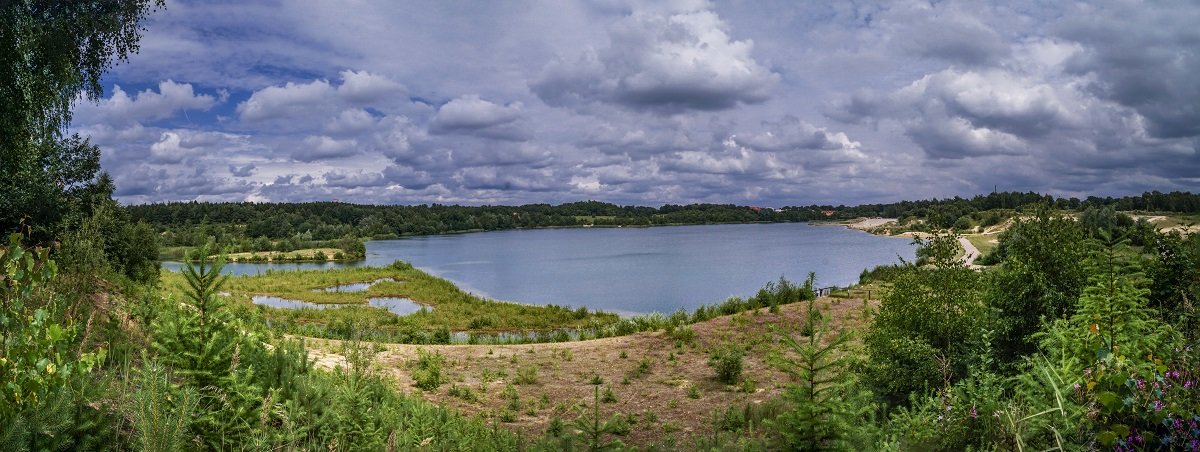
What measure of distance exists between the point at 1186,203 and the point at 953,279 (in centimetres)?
7448

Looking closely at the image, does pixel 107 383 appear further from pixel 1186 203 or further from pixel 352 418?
pixel 1186 203

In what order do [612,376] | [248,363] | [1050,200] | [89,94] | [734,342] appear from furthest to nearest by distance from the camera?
1. [734,342]
2. [612,376]
3. [89,94]
4. [1050,200]
5. [248,363]

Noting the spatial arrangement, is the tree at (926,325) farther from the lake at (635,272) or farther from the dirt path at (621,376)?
the lake at (635,272)

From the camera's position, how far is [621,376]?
700 inches

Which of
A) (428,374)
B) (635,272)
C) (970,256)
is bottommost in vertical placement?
(635,272)

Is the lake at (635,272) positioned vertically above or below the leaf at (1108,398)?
below

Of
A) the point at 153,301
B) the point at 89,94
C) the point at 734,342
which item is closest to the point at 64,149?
the point at 89,94

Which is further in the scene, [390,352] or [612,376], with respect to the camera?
[390,352]

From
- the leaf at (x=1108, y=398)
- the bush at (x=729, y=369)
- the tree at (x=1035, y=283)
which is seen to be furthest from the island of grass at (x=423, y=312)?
the leaf at (x=1108, y=398)

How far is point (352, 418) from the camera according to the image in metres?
5.34

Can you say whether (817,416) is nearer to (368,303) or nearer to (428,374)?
(428,374)

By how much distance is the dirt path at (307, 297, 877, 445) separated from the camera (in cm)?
1305

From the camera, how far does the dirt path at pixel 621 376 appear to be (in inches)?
514

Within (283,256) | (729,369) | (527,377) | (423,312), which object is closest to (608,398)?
(527,377)
